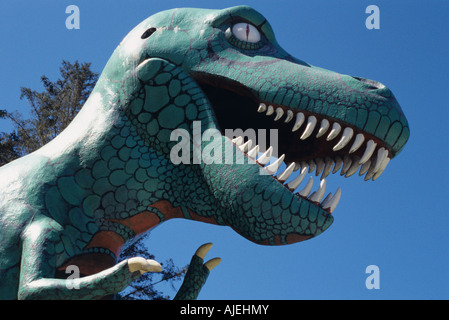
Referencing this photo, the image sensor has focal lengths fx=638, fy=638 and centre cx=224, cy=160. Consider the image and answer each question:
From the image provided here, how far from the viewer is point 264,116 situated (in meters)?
5.19

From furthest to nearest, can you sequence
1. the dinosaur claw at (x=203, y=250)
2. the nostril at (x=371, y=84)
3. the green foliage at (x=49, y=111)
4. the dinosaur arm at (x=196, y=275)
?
the green foliage at (x=49, y=111) → the dinosaur claw at (x=203, y=250) → the dinosaur arm at (x=196, y=275) → the nostril at (x=371, y=84)

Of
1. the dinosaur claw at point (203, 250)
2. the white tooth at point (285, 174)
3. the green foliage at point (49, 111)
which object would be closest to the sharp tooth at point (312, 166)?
the white tooth at point (285, 174)

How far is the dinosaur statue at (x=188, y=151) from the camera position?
448 cm

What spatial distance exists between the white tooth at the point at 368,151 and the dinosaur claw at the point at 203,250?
1503 mm

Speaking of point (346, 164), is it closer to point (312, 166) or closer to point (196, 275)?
point (312, 166)

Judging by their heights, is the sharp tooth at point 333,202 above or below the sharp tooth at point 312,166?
below

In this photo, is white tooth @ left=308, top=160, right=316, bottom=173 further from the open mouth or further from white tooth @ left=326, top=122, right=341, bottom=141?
white tooth @ left=326, top=122, right=341, bottom=141

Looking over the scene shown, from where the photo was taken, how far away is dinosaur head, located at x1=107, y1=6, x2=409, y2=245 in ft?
14.8

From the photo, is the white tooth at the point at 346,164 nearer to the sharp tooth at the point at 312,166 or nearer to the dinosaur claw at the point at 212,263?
the sharp tooth at the point at 312,166

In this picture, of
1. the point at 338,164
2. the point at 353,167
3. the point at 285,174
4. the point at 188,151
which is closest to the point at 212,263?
the point at 188,151
